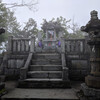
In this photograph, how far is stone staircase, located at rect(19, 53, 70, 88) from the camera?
538cm

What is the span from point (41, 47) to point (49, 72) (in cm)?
764

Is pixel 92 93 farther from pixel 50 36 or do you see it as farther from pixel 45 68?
pixel 50 36

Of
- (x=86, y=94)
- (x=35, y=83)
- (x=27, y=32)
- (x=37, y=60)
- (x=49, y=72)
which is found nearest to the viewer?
(x=86, y=94)

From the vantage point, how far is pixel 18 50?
26.7 ft

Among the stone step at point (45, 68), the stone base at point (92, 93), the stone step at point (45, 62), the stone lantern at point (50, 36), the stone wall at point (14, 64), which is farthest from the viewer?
the stone lantern at point (50, 36)

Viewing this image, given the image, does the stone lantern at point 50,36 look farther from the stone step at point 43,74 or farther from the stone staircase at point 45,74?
the stone step at point 43,74

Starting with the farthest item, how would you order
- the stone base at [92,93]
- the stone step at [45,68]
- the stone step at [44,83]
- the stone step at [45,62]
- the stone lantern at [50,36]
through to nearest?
the stone lantern at [50,36]
the stone step at [45,62]
the stone step at [45,68]
the stone step at [44,83]
the stone base at [92,93]

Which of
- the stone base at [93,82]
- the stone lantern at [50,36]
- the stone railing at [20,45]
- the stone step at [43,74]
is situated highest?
the stone lantern at [50,36]

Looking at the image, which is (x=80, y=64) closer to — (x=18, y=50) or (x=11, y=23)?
(x=18, y=50)

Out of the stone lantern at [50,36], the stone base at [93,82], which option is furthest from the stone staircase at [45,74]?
the stone lantern at [50,36]

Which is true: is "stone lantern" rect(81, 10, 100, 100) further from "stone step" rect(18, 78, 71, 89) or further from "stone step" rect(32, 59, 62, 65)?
"stone step" rect(32, 59, 62, 65)

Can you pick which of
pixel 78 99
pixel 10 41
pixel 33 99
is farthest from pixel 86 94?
pixel 10 41

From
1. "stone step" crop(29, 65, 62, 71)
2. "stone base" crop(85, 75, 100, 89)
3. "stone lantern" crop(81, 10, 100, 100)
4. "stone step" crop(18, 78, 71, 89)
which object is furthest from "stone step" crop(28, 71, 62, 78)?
"stone base" crop(85, 75, 100, 89)

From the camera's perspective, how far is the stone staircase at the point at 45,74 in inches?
212
